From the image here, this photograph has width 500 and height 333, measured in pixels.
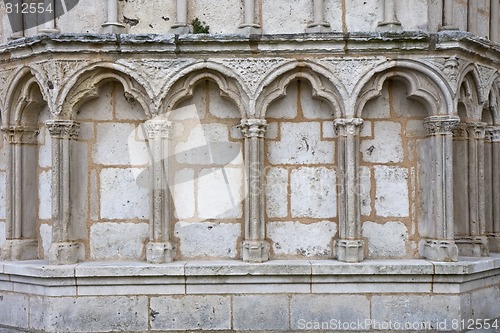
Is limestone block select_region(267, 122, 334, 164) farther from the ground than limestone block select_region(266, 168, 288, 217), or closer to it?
farther from the ground

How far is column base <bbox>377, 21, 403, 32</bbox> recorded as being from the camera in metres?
5.97

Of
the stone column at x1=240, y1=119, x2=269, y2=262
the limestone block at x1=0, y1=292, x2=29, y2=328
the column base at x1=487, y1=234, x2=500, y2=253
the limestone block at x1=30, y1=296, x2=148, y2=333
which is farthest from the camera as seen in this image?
the column base at x1=487, y1=234, x2=500, y2=253

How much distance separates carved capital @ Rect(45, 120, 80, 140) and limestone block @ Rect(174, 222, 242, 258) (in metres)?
1.58

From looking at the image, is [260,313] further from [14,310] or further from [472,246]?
[14,310]

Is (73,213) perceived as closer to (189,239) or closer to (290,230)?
(189,239)

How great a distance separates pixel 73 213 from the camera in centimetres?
606

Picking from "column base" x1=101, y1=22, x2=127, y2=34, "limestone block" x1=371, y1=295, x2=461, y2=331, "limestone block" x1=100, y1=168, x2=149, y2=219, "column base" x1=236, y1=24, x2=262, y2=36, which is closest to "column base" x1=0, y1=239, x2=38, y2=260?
"limestone block" x1=100, y1=168, x2=149, y2=219

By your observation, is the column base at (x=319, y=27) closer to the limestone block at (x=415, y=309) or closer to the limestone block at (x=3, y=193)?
the limestone block at (x=415, y=309)

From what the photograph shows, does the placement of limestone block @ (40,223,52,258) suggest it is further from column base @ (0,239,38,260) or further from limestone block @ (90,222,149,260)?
limestone block @ (90,222,149,260)

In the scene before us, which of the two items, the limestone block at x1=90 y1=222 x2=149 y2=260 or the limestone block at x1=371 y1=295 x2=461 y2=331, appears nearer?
the limestone block at x1=371 y1=295 x2=461 y2=331

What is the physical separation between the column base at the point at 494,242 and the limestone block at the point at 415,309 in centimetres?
139

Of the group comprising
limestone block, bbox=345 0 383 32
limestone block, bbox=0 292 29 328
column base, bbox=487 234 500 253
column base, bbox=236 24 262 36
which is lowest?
limestone block, bbox=0 292 29 328

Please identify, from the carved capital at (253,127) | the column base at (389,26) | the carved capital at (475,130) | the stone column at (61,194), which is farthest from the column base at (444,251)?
the stone column at (61,194)

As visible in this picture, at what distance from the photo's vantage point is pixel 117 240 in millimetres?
6168
